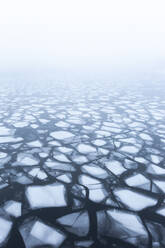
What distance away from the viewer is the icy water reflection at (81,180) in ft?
5.25

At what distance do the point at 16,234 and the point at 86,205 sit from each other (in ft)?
→ 1.85

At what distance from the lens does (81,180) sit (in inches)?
87.5

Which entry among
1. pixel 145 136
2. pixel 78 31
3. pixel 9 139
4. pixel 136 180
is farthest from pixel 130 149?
pixel 78 31

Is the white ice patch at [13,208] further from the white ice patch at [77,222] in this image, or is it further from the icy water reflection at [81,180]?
the white ice patch at [77,222]

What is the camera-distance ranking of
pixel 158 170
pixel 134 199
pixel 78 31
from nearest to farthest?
1. pixel 134 199
2. pixel 158 170
3. pixel 78 31

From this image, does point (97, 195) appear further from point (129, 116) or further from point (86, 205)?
point (129, 116)

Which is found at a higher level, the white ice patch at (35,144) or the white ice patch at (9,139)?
the white ice patch at (9,139)

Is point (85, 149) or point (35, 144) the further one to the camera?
point (35, 144)

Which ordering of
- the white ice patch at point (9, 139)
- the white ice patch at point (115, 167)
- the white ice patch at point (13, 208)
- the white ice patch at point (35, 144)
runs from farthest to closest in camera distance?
the white ice patch at point (9, 139)
the white ice patch at point (35, 144)
the white ice patch at point (115, 167)
the white ice patch at point (13, 208)

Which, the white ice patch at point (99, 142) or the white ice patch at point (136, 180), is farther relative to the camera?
the white ice patch at point (99, 142)

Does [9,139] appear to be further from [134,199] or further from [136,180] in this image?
[134,199]

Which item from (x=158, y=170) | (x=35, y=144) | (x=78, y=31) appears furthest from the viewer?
(x=78, y=31)

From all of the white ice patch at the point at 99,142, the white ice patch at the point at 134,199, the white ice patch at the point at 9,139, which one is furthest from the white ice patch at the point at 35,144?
the white ice patch at the point at 134,199

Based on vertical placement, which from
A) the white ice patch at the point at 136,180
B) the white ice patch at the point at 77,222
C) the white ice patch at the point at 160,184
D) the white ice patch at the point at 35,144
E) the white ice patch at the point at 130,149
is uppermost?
the white ice patch at the point at 77,222
